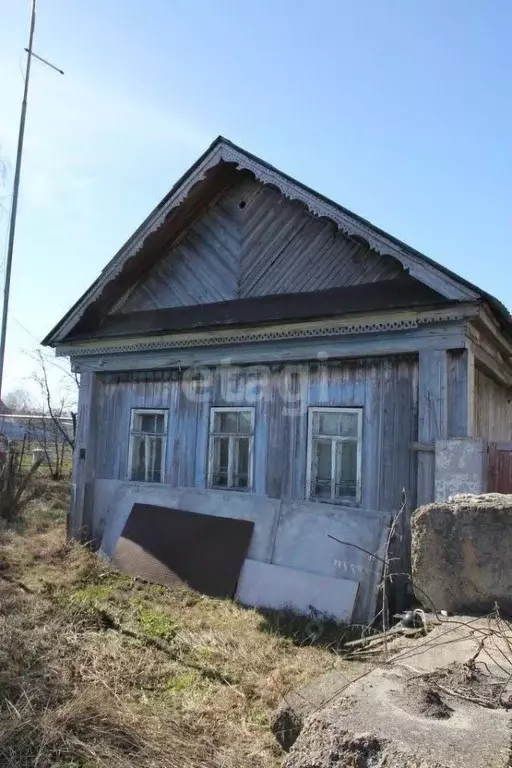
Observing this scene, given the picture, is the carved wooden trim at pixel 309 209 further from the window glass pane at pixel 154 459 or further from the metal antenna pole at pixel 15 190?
the window glass pane at pixel 154 459

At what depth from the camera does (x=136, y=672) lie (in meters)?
4.55

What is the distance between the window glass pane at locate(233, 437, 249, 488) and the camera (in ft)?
25.5

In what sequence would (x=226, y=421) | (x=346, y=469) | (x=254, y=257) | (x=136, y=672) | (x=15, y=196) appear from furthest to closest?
(x=15, y=196) → (x=254, y=257) → (x=226, y=421) → (x=346, y=469) → (x=136, y=672)

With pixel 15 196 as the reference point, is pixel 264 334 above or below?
below

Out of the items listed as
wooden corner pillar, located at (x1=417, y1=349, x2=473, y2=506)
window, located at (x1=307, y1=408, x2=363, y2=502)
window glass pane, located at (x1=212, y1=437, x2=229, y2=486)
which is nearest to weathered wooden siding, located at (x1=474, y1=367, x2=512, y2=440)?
wooden corner pillar, located at (x1=417, y1=349, x2=473, y2=506)

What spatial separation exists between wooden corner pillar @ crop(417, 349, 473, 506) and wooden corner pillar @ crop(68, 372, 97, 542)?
540 centimetres

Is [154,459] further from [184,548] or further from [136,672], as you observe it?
[136,672]

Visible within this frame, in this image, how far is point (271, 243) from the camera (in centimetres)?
800

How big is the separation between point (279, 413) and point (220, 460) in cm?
122

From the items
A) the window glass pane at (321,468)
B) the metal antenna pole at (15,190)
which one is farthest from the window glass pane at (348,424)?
the metal antenna pole at (15,190)

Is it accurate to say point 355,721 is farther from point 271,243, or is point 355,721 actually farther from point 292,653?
point 271,243

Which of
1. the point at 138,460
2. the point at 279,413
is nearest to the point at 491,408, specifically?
the point at 279,413

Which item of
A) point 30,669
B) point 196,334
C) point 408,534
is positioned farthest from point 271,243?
point 30,669

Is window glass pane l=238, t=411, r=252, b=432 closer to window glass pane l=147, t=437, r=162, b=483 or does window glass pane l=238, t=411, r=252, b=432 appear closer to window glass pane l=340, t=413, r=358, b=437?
window glass pane l=340, t=413, r=358, b=437
